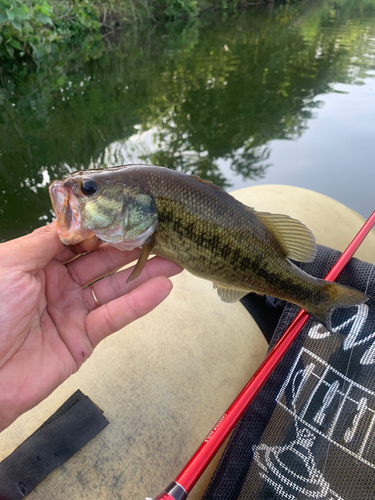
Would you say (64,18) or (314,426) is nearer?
(314,426)

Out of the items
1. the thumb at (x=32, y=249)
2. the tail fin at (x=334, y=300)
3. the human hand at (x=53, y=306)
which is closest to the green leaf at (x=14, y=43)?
the human hand at (x=53, y=306)

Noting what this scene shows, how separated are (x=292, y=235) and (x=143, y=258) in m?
0.90

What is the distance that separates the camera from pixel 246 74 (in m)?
Result: 12.2

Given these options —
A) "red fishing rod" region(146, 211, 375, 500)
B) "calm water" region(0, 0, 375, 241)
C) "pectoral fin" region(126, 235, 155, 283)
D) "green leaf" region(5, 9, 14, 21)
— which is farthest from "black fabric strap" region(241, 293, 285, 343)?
"green leaf" region(5, 9, 14, 21)

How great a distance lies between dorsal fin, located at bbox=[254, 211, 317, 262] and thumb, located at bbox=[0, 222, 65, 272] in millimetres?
1205

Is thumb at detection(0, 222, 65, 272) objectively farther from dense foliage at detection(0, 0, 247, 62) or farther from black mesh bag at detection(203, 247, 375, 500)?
dense foliage at detection(0, 0, 247, 62)

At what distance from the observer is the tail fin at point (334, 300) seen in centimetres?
182

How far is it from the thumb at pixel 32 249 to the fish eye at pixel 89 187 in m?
0.26

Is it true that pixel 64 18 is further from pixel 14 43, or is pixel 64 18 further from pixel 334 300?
pixel 334 300

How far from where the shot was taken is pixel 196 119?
8.62 meters

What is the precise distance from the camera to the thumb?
5.38 ft

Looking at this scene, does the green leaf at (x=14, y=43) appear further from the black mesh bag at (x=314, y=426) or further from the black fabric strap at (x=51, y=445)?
the black mesh bag at (x=314, y=426)

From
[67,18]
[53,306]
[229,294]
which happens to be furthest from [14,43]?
[229,294]

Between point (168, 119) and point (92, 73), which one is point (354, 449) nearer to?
point (168, 119)
